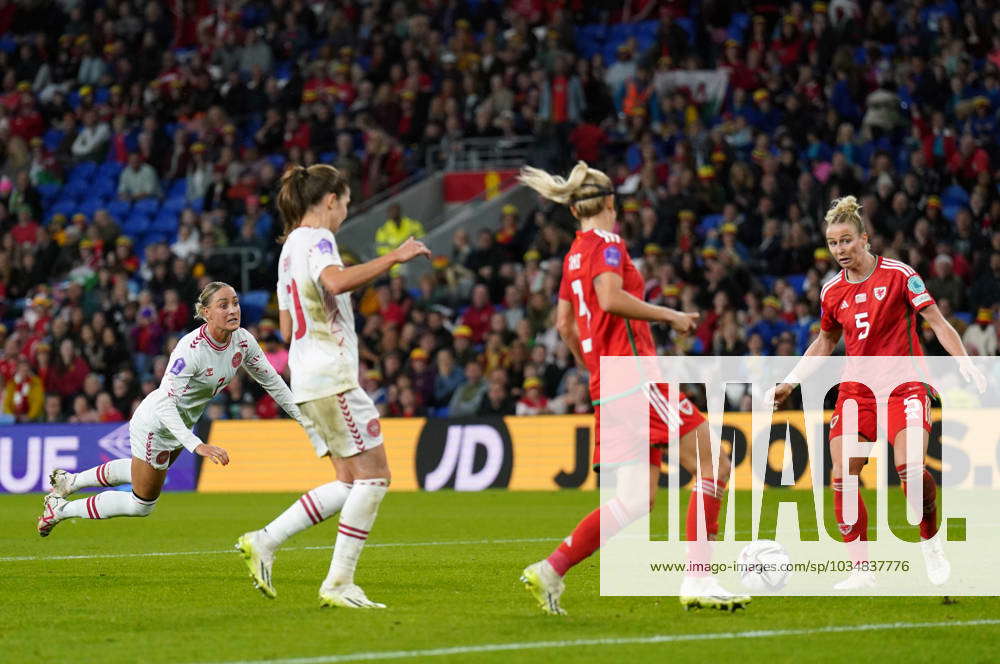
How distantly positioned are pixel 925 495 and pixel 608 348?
97.1 inches

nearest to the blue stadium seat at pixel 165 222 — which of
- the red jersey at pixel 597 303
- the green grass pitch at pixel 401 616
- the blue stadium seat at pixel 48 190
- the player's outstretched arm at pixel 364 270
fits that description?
the blue stadium seat at pixel 48 190

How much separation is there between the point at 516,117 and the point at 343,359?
757 inches

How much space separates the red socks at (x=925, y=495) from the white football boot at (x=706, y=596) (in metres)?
1.54

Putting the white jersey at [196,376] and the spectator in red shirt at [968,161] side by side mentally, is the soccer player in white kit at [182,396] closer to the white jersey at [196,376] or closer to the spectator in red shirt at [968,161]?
the white jersey at [196,376]

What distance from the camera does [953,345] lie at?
9.07 metres

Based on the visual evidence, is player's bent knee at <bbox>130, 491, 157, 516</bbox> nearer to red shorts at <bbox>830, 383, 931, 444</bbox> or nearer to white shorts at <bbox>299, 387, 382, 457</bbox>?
white shorts at <bbox>299, 387, 382, 457</bbox>

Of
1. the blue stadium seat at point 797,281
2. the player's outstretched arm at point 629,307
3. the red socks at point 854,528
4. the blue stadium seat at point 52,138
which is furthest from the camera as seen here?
the blue stadium seat at point 52,138

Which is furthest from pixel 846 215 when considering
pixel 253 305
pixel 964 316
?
pixel 253 305

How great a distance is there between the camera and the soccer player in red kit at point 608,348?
26.2ft

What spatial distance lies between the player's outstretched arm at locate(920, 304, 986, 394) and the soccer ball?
1559 millimetres

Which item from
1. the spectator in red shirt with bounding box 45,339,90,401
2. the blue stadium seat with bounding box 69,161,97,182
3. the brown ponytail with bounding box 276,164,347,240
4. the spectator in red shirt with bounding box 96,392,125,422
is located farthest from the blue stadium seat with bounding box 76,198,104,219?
the brown ponytail with bounding box 276,164,347,240

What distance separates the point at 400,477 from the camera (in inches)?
836

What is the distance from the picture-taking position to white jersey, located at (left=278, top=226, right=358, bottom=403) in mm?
8344

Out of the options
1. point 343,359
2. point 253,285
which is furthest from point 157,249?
point 343,359
